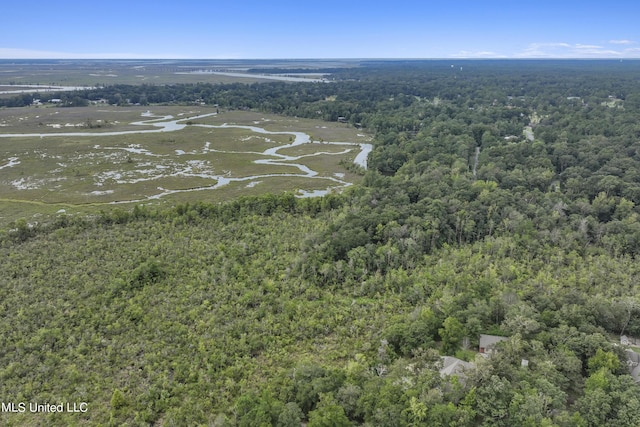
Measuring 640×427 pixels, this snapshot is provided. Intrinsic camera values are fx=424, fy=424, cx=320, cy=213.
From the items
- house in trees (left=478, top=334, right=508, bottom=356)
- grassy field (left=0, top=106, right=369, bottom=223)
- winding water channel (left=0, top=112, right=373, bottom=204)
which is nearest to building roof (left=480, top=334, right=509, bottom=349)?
house in trees (left=478, top=334, right=508, bottom=356)

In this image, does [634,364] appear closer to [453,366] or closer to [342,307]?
[453,366]

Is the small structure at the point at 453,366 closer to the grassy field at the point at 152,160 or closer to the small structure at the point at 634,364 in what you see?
the small structure at the point at 634,364

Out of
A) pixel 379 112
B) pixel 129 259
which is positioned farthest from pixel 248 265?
pixel 379 112

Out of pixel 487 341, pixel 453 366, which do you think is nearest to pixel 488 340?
pixel 487 341

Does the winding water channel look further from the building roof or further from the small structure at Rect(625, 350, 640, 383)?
the small structure at Rect(625, 350, 640, 383)

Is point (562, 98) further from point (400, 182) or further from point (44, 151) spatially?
point (44, 151)
